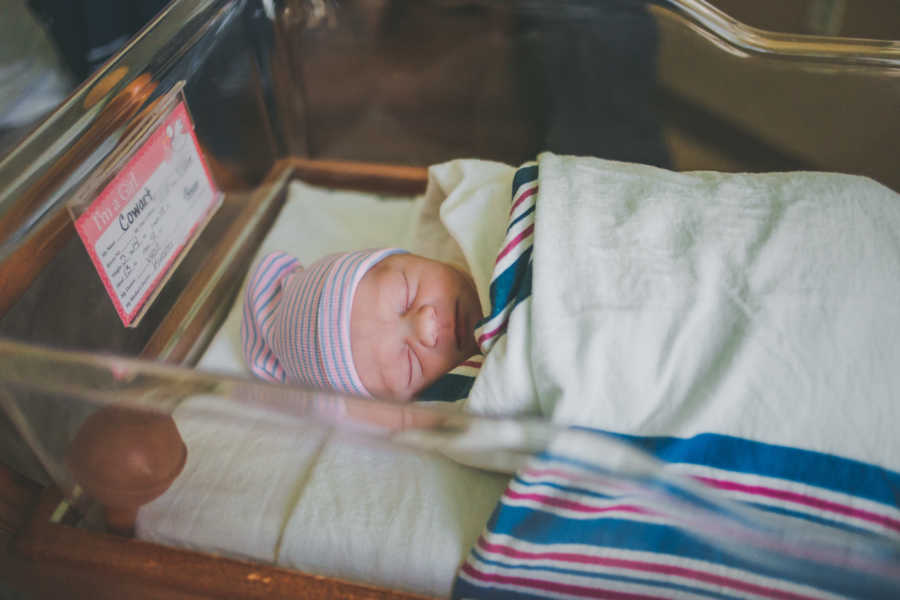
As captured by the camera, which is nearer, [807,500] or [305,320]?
[807,500]

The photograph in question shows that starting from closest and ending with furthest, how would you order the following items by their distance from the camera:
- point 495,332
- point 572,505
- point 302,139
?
point 572,505, point 495,332, point 302,139

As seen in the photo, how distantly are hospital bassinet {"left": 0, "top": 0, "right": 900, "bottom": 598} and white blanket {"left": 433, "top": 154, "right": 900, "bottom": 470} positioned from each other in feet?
0.39

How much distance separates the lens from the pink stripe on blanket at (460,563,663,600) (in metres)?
0.50

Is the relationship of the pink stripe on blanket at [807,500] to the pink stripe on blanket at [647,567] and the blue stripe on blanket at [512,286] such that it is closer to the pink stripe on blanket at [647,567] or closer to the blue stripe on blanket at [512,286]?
the pink stripe on blanket at [647,567]

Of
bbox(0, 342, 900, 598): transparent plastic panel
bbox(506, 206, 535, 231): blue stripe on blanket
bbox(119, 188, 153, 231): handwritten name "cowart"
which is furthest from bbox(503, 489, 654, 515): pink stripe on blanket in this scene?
bbox(119, 188, 153, 231): handwritten name "cowart"

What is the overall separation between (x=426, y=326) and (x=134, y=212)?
29 centimetres

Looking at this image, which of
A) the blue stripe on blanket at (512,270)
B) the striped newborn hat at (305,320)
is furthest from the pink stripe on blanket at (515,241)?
the striped newborn hat at (305,320)

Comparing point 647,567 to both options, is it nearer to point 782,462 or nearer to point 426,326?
point 782,462

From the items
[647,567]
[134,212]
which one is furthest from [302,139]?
[647,567]

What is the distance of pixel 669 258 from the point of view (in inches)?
21.4

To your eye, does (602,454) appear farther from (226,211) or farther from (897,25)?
(897,25)

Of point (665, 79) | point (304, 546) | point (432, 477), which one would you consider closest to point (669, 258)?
point (432, 477)

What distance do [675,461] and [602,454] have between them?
0.13 metres

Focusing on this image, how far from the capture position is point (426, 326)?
605 millimetres
